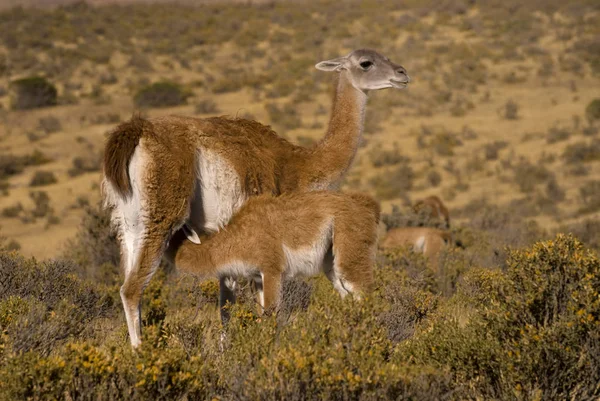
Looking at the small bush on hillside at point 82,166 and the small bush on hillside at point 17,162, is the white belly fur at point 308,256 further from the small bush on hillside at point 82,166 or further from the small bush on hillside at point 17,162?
the small bush on hillside at point 17,162

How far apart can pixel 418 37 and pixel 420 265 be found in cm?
3661

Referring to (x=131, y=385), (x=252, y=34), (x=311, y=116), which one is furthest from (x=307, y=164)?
(x=252, y=34)

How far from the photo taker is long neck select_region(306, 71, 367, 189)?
7742 millimetres

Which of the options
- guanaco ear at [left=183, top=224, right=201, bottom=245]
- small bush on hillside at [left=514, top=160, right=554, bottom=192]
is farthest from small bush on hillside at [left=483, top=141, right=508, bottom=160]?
guanaco ear at [left=183, top=224, right=201, bottom=245]

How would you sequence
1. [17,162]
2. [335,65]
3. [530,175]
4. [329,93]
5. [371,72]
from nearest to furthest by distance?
[371,72] < [335,65] < [530,175] < [17,162] < [329,93]

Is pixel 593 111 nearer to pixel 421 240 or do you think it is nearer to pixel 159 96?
pixel 159 96

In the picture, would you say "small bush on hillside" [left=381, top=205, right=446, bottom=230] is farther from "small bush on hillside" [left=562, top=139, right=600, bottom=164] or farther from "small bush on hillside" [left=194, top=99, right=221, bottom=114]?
"small bush on hillside" [left=194, top=99, right=221, bottom=114]

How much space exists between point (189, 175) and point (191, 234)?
1.63 ft

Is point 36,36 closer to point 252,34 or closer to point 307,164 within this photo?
point 252,34

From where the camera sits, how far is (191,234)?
6.67 metres

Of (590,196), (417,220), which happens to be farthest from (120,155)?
(590,196)

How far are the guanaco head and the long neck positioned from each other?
8 centimetres

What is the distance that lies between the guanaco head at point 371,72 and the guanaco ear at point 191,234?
2838 mm

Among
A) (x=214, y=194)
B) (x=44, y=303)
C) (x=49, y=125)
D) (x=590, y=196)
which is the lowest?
(x=49, y=125)
